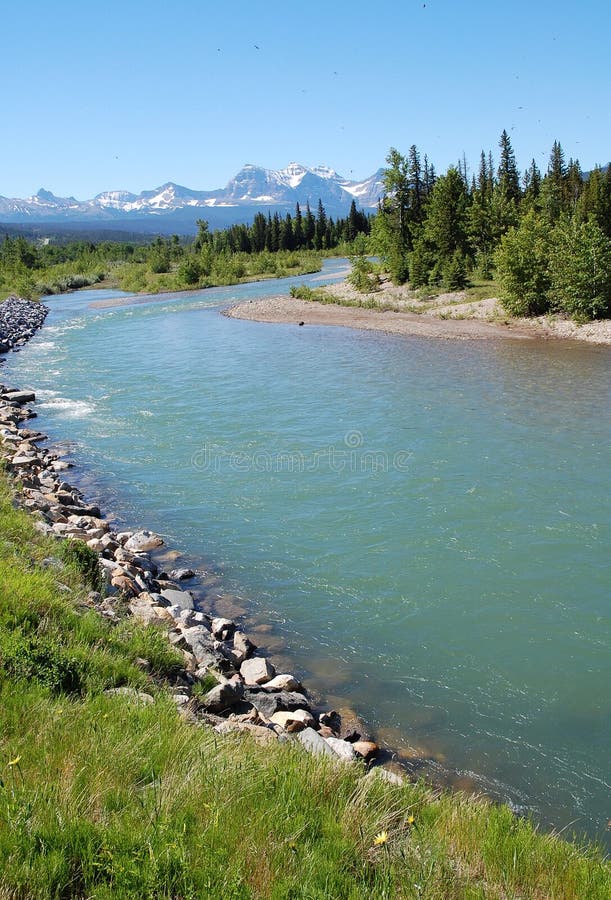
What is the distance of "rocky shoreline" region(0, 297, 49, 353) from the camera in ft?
141

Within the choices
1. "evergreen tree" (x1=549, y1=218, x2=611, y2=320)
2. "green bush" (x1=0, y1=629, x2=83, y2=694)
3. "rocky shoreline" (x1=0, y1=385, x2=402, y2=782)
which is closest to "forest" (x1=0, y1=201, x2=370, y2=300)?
"evergreen tree" (x1=549, y1=218, x2=611, y2=320)

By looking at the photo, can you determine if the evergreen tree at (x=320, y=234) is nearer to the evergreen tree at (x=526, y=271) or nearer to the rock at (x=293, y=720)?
the evergreen tree at (x=526, y=271)

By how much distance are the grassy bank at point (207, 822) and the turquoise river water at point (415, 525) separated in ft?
8.25

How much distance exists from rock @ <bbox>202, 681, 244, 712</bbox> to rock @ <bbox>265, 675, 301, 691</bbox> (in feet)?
1.98

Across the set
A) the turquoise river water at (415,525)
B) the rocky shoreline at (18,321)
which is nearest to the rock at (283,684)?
the turquoise river water at (415,525)

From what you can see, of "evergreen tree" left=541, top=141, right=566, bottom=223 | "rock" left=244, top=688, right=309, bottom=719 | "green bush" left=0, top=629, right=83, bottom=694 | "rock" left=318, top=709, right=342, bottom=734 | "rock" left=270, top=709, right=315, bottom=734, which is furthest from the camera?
"evergreen tree" left=541, top=141, right=566, bottom=223

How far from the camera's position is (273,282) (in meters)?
81.4

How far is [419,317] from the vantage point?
143 ft

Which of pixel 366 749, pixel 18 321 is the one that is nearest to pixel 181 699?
pixel 366 749

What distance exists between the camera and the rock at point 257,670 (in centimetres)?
824

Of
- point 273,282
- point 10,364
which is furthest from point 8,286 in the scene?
point 10,364

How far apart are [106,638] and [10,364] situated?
32.8 meters

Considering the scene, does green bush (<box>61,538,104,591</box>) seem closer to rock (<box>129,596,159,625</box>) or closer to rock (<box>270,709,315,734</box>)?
rock (<box>129,596,159,625</box>)

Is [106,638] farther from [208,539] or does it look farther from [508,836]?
[208,539]
